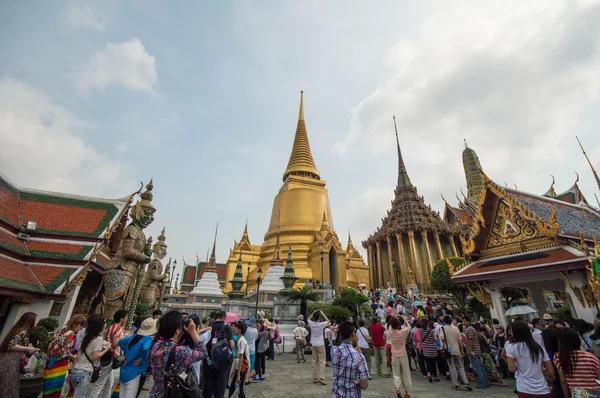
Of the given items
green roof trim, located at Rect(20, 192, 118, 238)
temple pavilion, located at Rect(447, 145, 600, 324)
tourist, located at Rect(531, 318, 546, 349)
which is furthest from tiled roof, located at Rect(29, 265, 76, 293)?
temple pavilion, located at Rect(447, 145, 600, 324)

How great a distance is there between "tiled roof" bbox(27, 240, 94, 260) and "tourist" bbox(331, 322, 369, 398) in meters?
7.76

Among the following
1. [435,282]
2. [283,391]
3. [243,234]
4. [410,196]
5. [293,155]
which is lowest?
[283,391]

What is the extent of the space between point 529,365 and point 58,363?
5.18 meters

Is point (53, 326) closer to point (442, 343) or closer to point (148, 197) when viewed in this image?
point (148, 197)

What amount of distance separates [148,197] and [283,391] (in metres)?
6.58

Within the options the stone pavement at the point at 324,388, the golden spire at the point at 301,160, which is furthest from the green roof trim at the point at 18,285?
the golden spire at the point at 301,160

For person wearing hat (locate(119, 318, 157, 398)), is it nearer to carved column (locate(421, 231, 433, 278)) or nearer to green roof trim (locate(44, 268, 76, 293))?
green roof trim (locate(44, 268, 76, 293))

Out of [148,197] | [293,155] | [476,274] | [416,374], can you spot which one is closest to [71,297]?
[148,197]

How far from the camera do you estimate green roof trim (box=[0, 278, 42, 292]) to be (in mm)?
5742

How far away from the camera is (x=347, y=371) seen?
283cm

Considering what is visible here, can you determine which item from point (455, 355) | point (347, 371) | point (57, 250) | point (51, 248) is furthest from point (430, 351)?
point (51, 248)

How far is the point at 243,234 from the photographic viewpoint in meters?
27.8

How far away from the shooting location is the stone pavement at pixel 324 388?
203 inches

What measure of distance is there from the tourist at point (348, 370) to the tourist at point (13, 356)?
3.15 m
